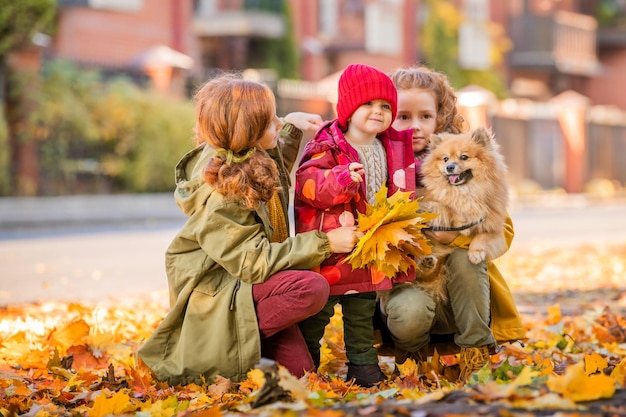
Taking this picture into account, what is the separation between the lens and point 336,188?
3961 millimetres

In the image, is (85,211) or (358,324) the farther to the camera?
(85,211)

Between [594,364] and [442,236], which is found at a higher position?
[442,236]

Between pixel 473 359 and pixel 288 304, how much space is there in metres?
0.89

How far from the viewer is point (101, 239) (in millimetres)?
14508

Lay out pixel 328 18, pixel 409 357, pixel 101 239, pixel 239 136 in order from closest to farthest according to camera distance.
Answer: pixel 239 136, pixel 409 357, pixel 101 239, pixel 328 18

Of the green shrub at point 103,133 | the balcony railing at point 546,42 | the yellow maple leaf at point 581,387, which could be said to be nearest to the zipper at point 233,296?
the yellow maple leaf at point 581,387

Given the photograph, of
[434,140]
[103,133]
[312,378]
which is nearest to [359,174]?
[434,140]

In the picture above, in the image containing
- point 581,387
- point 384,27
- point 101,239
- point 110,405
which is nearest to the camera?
point 581,387

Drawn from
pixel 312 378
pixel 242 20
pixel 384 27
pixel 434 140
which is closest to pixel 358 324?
pixel 312 378

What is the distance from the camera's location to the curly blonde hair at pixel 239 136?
13.2ft

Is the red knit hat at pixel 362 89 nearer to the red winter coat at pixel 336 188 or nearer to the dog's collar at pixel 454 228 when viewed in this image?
the red winter coat at pixel 336 188

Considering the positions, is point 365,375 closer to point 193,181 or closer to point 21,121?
point 193,181

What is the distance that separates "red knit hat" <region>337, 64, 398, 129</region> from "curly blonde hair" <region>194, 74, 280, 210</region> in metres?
0.31

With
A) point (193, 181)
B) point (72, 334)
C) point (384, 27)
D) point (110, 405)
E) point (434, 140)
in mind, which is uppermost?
point (384, 27)
